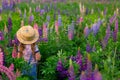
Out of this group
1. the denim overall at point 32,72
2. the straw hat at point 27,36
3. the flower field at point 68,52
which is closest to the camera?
the flower field at point 68,52

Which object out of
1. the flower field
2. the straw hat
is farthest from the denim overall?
the straw hat

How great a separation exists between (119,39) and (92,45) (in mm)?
600

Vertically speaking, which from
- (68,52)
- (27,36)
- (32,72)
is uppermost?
(27,36)

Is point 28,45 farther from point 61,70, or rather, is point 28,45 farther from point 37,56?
point 61,70

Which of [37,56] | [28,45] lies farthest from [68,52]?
[28,45]

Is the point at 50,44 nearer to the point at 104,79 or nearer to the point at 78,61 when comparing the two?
the point at 78,61

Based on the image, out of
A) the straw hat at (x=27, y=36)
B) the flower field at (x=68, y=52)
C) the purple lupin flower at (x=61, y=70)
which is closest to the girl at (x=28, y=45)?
the straw hat at (x=27, y=36)

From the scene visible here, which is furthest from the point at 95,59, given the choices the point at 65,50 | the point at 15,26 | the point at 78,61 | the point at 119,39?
the point at 15,26

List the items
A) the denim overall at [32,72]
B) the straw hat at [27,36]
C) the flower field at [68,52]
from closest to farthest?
the flower field at [68,52] < the denim overall at [32,72] < the straw hat at [27,36]

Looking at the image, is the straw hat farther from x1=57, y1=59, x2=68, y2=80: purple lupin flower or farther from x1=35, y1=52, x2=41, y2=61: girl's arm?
x1=57, y1=59, x2=68, y2=80: purple lupin flower

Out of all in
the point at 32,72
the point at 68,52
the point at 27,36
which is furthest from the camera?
the point at 68,52

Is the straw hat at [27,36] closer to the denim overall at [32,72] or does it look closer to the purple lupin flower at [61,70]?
the denim overall at [32,72]

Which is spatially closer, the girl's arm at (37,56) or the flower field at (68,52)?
the flower field at (68,52)

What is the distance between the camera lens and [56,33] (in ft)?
21.0
